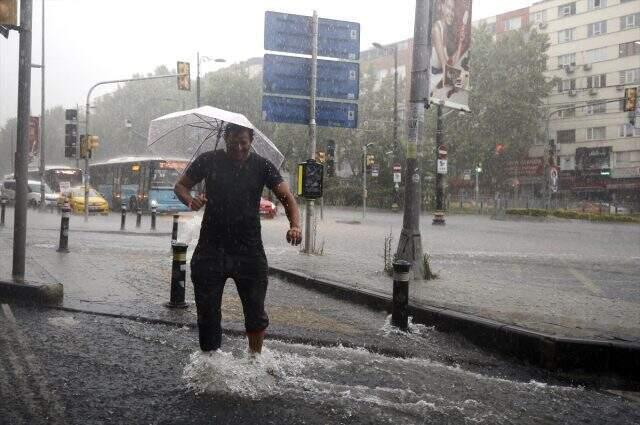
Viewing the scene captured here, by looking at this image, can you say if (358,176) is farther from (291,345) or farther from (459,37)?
(291,345)

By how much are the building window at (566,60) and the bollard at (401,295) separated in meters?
57.1

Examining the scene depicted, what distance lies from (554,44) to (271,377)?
62.2m

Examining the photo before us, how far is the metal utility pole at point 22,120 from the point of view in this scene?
7.36 m

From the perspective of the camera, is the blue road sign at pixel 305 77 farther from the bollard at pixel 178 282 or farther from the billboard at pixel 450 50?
the bollard at pixel 178 282

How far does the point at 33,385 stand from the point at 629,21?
58683 millimetres

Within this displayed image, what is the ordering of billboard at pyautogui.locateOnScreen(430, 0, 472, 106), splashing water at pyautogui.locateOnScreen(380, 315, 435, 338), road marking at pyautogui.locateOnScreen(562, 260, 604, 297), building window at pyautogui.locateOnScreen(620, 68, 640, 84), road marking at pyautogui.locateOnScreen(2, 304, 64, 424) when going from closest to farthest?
road marking at pyautogui.locateOnScreen(2, 304, 64, 424) → splashing water at pyautogui.locateOnScreen(380, 315, 435, 338) → road marking at pyautogui.locateOnScreen(562, 260, 604, 297) → billboard at pyautogui.locateOnScreen(430, 0, 472, 106) → building window at pyautogui.locateOnScreen(620, 68, 640, 84)

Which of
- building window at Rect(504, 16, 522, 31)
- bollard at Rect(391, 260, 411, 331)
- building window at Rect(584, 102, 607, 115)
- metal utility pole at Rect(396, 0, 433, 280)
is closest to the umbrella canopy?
bollard at Rect(391, 260, 411, 331)

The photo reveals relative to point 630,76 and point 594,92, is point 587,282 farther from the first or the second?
point 594,92

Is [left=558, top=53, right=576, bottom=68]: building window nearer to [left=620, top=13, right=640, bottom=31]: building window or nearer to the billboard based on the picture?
[left=620, top=13, right=640, bottom=31]: building window

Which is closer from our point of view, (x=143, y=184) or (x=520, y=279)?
(x=520, y=279)

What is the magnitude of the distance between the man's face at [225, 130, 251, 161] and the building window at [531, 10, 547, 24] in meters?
63.3

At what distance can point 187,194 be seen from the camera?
14.6ft

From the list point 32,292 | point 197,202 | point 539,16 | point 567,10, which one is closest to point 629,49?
point 567,10

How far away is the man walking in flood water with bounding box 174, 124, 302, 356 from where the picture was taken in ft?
13.9
